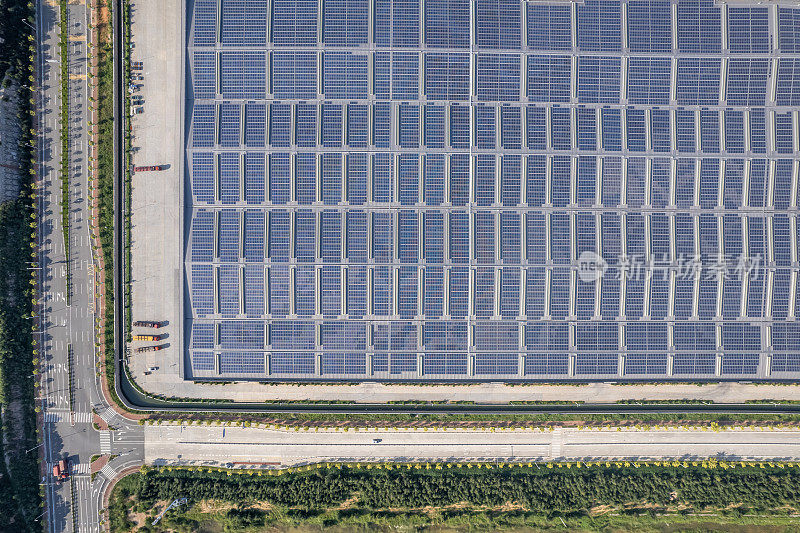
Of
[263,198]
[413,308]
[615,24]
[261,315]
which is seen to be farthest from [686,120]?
[261,315]

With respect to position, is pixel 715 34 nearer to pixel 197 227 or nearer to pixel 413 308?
pixel 413 308

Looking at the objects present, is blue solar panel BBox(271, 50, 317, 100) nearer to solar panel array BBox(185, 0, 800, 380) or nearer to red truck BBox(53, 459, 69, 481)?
solar panel array BBox(185, 0, 800, 380)

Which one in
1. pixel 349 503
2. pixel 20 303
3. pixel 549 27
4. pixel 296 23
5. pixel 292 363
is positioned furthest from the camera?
pixel 349 503

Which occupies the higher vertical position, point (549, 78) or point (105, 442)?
point (549, 78)

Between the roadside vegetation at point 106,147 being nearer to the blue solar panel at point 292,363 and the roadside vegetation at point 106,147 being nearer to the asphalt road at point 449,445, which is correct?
the asphalt road at point 449,445

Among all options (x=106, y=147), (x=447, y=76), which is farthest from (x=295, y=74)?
(x=106, y=147)

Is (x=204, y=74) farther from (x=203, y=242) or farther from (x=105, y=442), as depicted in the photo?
(x=105, y=442)
